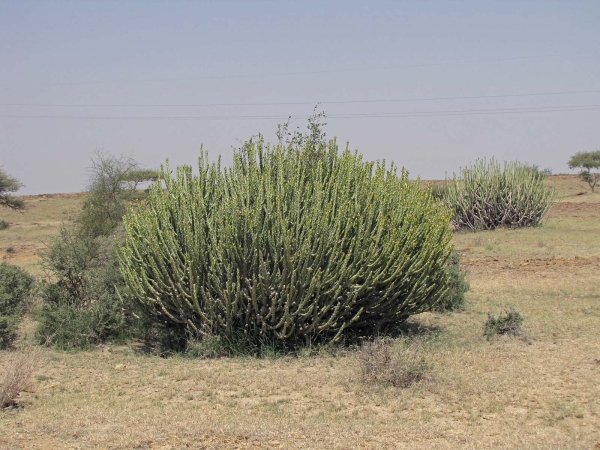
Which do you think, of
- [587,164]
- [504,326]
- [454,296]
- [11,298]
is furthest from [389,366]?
[587,164]

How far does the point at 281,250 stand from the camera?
10.4 metres

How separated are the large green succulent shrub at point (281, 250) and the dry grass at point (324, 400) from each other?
705 mm

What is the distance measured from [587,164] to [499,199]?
108 ft

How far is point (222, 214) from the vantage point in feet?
34.8

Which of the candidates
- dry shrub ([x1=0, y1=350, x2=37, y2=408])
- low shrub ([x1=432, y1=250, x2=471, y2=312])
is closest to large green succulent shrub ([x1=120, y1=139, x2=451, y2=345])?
dry shrub ([x1=0, y1=350, x2=37, y2=408])

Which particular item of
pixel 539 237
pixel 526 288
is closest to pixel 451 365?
pixel 526 288

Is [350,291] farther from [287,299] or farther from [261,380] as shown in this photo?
[261,380]

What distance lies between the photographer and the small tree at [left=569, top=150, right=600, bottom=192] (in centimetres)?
6025

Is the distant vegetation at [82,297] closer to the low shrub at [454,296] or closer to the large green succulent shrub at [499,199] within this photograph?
the low shrub at [454,296]

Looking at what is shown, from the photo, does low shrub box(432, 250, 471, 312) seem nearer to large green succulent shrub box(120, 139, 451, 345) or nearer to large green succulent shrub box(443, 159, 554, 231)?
large green succulent shrub box(120, 139, 451, 345)

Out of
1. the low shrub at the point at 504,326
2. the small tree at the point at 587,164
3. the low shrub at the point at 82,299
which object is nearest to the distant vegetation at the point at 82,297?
the low shrub at the point at 82,299

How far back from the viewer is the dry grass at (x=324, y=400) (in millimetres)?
7133

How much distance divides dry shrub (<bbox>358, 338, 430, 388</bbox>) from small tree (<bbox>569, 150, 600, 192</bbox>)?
54621 mm

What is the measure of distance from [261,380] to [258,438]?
2.33 m
